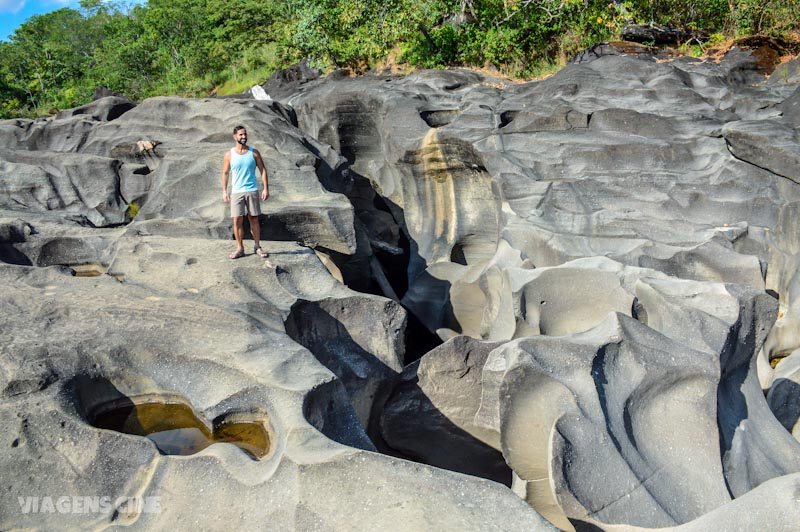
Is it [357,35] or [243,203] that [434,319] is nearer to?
[243,203]

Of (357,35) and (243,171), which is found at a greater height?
(357,35)

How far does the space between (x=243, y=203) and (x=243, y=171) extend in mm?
295

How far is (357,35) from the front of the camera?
17.2 metres

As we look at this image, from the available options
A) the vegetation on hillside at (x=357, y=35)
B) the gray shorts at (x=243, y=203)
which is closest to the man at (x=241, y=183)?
the gray shorts at (x=243, y=203)

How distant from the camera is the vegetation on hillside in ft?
49.0

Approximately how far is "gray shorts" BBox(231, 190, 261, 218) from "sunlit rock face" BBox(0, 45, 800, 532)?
42 centimetres

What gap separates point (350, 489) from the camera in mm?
3283

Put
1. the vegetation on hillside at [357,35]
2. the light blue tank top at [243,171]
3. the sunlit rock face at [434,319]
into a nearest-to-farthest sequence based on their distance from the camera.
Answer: the sunlit rock face at [434,319]
the light blue tank top at [243,171]
the vegetation on hillside at [357,35]

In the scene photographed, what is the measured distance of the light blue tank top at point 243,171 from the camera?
18.7 ft

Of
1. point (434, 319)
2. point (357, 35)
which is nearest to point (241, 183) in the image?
point (434, 319)

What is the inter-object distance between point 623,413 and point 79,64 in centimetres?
4545

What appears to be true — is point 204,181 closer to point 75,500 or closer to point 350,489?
point 75,500

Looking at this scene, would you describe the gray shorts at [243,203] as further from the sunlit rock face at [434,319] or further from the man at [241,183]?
the sunlit rock face at [434,319]

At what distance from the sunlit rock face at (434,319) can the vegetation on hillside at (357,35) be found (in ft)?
13.7
